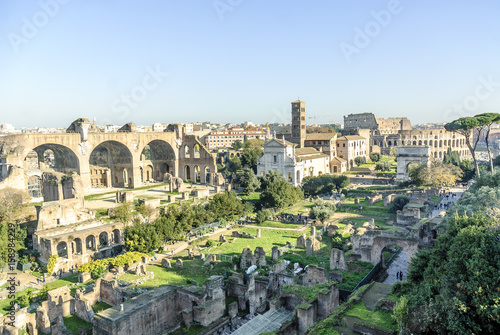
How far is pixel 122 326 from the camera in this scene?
13945 millimetres

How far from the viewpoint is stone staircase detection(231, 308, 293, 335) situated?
1373 cm

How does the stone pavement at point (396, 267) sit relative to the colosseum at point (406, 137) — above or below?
below

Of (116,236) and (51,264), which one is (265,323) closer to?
(51,264)

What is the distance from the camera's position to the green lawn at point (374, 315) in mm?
11273

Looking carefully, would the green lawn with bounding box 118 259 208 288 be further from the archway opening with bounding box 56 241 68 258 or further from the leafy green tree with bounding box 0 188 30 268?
the leafy green tree with bounding box 0 188 30 268

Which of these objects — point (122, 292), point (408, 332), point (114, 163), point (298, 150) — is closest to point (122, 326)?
point (122, 292)

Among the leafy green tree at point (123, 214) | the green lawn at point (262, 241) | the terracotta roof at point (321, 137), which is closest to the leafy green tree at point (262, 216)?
the green lawn at point (262, 241)

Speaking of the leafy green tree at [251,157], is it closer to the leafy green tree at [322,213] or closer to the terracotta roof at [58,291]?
the leafy green tree at [322,213]

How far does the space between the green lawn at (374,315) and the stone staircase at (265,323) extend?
3.19 m

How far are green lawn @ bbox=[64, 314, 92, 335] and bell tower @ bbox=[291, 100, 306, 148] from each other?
169 feet

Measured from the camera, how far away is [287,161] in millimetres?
51125

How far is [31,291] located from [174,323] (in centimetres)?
925

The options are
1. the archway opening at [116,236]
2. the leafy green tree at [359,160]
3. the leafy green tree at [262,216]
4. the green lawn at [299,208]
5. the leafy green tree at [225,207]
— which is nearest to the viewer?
the archway opening at [116,236]

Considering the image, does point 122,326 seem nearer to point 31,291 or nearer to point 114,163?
point 31,291
